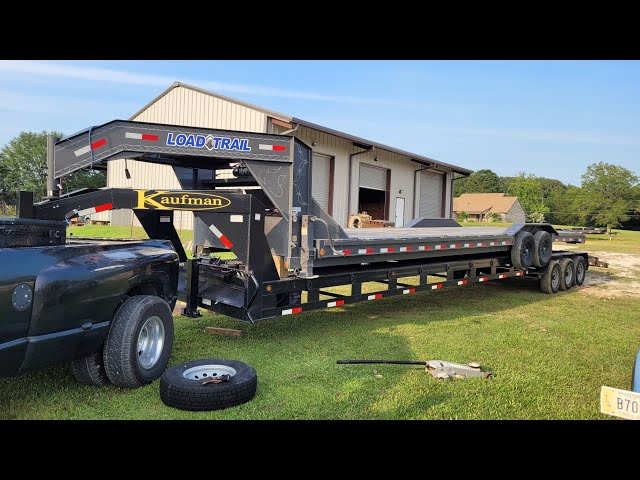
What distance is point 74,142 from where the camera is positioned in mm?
5059

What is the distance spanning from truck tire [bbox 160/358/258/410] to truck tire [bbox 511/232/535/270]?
24.0 feet

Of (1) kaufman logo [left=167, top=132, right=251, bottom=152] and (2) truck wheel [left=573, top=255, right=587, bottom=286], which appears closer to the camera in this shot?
(1) kaufman logo [left=167, top=132, right=251, bottom=152]

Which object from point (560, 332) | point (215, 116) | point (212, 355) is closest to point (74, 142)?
point (212, 355)

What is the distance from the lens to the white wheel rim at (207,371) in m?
4.40

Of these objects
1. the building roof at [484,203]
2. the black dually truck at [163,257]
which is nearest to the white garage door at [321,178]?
the black dually truck at [163,257]

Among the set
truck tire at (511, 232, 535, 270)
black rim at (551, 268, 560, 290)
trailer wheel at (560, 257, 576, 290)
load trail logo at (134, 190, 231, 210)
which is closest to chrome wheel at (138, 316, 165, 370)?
load trail logo at (134, 190, 231, 210)

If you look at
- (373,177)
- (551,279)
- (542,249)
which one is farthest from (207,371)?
(373,177)

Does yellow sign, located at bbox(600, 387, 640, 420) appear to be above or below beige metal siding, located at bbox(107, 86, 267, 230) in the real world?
below

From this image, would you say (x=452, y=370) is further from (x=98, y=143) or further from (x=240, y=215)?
(x=98, y=143)

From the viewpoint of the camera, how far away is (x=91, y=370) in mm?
4312

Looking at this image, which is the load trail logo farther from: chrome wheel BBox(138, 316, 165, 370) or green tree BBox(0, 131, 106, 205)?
green tree BBox(0, 131, 106, 205)

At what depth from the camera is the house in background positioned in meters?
85.4
